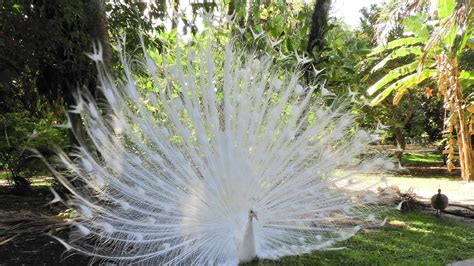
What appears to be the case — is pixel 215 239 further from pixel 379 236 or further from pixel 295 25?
pixel 295 25

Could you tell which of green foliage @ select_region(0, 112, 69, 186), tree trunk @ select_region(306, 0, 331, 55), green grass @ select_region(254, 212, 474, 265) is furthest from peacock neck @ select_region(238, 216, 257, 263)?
green foliage @ select_region(0, 112, 69, 186)

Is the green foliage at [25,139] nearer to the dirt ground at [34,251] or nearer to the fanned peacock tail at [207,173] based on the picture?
the dirt ground at [34,251]

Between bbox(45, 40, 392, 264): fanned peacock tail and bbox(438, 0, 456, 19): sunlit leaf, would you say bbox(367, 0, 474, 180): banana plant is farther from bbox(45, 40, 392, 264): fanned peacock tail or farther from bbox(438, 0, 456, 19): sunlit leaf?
bbox(45, 40, 392, 264): fanned peacock tail

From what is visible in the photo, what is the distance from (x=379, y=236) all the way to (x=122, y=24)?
16.4 feet

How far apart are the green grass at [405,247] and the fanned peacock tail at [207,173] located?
0.60 metres

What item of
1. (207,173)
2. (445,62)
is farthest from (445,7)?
(207,173)

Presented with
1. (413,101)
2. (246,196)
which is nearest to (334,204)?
(246,196)

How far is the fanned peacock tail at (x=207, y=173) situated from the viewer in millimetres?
3949

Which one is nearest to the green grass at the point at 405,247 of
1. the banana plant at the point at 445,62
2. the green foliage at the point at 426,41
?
the green foliage at the point at 426,41

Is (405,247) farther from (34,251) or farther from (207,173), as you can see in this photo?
(34,251)

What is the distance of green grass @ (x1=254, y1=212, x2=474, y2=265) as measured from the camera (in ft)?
16.6

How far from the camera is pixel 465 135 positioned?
42.9 ft

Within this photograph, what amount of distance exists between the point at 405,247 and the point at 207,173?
330 centimetres

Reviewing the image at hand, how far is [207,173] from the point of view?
3980 millimetres
